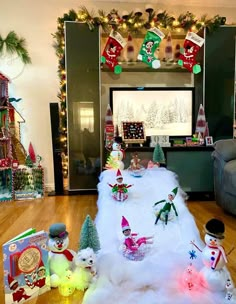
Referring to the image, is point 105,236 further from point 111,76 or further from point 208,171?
point 111,76

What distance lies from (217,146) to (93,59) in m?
1.82

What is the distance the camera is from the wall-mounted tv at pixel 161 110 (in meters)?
3.83

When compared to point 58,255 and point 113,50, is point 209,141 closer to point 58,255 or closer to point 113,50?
point 113,50

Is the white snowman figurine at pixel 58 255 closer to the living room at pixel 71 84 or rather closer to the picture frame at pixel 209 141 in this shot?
the living room at pixel 71 84

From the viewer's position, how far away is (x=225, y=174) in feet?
9.52

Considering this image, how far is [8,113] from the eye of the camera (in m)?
3.59

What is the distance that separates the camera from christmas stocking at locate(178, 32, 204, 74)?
Answer: 3.64 metres

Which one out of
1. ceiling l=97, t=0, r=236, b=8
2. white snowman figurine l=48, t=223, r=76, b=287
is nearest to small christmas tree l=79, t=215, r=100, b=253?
white snowman figurine l=48, t=223, r=76, b=287

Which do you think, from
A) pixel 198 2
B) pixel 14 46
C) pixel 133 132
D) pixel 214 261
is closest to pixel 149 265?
pixel 214 261

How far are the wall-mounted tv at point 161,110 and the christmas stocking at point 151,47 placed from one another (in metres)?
0.34

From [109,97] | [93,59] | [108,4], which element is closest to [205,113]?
[109,97]

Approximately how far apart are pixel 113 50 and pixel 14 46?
1284 millimetres

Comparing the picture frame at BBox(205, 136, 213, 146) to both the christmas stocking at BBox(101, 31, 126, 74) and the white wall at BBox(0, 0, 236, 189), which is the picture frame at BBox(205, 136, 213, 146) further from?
the white wall at BBox(0, 0, 236, 189)

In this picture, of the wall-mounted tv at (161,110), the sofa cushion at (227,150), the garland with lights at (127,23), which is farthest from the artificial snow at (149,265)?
the garland with lights at (127,23)
